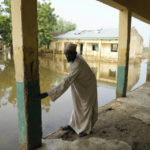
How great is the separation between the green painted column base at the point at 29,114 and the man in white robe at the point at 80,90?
0.28 m

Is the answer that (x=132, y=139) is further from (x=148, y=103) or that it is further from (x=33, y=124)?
(x=148, y=103)

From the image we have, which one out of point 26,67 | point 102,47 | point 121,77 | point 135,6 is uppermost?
point 135,6

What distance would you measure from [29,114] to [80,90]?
0.92m

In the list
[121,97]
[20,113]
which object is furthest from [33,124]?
[121,97]

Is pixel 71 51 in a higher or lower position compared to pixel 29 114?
higher

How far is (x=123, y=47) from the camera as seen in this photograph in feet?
15.8

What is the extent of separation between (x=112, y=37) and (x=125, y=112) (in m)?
14.8

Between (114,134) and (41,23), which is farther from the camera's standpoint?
(41,23)

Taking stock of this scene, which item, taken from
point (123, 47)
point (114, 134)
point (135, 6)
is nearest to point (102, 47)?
point (135, 6)

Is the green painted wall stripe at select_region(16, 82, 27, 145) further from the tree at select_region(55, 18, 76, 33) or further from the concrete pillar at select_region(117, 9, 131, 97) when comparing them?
the tree at select_region(55, 18, 76, 33)

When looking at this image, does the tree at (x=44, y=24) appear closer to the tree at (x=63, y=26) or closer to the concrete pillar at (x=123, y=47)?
the concrete pillar at (x=123, y=47)

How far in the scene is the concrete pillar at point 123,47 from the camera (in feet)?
15.0

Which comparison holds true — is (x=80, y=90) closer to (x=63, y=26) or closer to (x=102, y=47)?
(x=102, y=47)

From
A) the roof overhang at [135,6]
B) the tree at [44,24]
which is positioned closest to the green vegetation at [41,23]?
the tree at [44,24]
